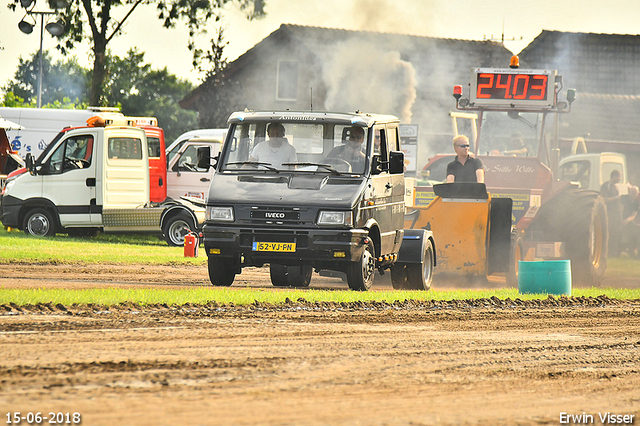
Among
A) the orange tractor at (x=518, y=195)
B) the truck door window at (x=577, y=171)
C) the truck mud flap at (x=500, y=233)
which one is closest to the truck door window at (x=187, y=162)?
the orange tractor at (x=518, y=195)

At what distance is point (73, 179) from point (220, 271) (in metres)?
9.65

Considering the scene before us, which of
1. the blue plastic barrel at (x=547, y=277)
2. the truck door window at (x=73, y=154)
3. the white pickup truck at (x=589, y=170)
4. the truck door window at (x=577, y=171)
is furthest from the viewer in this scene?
the truck door window at (x=577, y=171)

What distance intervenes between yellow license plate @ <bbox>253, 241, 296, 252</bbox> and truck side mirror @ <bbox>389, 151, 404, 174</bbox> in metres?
1.71

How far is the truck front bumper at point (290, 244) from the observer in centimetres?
1138

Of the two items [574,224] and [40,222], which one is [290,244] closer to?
[574,224]

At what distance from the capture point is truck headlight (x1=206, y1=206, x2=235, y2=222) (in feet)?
38.2

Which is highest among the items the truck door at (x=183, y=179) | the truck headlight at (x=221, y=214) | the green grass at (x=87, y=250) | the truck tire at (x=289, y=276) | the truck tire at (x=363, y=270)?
the truck door at (x=183, y=179)

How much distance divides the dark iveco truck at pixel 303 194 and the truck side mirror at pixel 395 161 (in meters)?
0.01

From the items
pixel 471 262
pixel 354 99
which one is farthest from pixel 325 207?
pixel 354 99

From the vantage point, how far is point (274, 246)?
11531mm

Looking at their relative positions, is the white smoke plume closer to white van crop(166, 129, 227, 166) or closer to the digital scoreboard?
white van crop(166, 129, 227, 166)

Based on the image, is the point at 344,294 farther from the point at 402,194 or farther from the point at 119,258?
the point at 119,258

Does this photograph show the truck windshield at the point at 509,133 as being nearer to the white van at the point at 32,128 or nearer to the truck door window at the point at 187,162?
the truck door window at the point at 187,162

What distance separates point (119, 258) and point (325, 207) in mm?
7313
